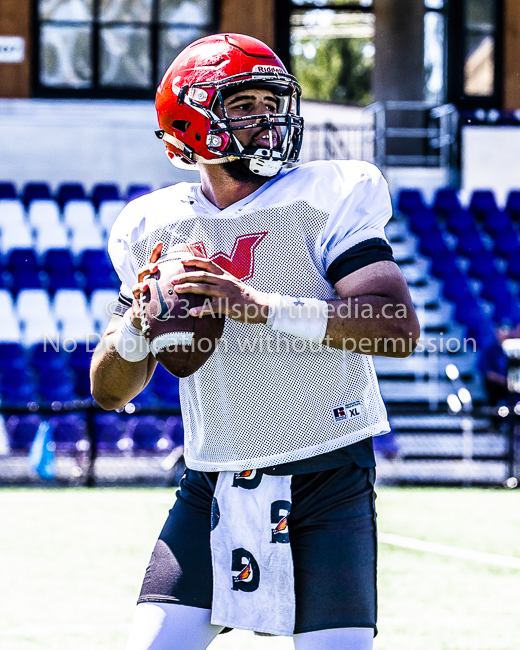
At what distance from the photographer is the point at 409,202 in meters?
12.8

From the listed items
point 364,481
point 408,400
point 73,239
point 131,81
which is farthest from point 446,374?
point 364,481

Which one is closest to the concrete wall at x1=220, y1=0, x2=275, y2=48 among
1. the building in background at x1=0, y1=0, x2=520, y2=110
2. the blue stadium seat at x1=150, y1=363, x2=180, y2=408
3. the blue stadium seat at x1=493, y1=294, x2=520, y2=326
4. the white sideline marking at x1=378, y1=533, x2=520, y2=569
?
the building in background at x1=0, y1=0, x2=520, y2=110

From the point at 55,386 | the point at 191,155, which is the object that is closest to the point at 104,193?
the point at 55,386

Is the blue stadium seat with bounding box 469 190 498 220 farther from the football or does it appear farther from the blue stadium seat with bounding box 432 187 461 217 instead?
the football

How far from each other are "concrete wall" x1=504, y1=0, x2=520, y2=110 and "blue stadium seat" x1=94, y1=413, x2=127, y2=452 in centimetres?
853

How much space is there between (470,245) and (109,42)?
18.0ft

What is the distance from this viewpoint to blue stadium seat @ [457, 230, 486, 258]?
40.1 feet

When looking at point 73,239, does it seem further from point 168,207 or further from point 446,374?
point 168,207

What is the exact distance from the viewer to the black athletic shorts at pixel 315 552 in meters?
2.00

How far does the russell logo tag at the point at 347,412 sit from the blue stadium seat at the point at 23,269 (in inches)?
349

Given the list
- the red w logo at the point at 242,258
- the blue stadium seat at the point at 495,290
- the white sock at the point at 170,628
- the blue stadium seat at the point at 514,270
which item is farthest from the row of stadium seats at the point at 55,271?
the white sock at the point at 170,628

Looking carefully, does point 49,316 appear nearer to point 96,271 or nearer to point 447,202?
point 96,271

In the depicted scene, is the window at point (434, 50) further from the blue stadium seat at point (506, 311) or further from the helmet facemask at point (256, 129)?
the helmet facemask at point (256, 129)

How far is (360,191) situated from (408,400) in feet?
28.4
